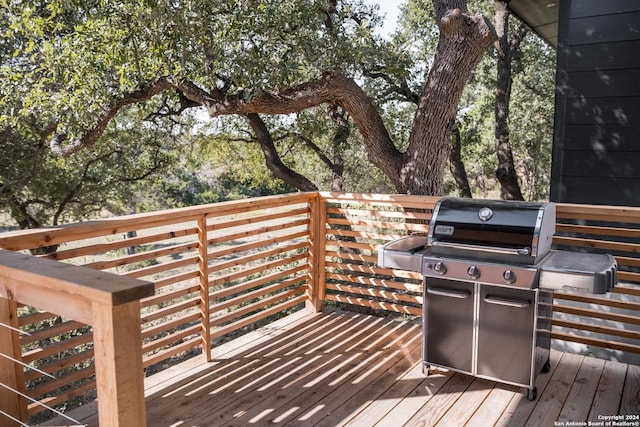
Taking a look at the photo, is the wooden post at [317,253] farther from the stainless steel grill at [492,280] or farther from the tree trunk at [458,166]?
the tree trunk at [458,166]

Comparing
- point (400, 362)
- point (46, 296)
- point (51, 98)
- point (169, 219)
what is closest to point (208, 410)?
point (169, 219)

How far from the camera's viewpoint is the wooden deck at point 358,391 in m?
2.65

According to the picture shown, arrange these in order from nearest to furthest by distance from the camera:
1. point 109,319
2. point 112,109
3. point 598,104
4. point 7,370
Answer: point 109,319 < point 7,370 < point 598,104 < point 112,109

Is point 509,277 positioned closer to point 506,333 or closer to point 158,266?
point 506,333

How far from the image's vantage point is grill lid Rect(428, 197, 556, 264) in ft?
8.49

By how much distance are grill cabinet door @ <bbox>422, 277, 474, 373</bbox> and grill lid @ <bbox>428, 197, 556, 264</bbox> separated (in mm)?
242

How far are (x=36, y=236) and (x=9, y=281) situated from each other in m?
0.87

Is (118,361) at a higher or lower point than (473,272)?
higher

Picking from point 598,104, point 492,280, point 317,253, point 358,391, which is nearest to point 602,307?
point 492,280

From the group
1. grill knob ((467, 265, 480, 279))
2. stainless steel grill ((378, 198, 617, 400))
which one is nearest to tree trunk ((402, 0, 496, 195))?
A: stainless steel grill ((378, 198, 617, 400))

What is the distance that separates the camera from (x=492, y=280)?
8.64 feet

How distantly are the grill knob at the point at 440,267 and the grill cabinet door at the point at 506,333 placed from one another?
24 cm

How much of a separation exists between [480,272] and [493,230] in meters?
0.23

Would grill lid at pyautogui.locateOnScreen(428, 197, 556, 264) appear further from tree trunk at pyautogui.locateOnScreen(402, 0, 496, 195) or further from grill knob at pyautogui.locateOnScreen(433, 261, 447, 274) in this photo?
tree trunk at pyautogui.locateOnScreen(402, 0, 496, 195)
